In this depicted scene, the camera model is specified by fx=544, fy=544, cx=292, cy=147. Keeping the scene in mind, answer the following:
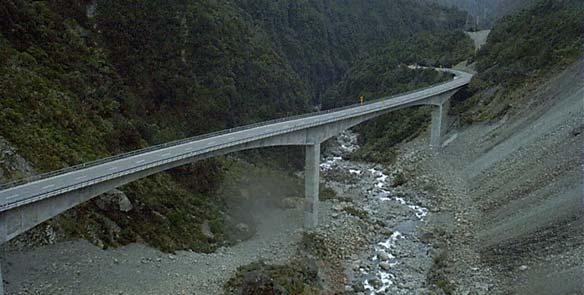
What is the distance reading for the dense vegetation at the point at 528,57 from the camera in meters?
60.5

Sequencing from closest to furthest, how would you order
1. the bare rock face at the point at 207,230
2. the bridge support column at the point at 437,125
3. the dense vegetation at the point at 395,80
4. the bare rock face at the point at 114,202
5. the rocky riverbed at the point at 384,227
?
the bare rock face at the point at 114,202
the rocky riverbed at the point at 384,227
the bare rock face at the point at 207,230
the bridge support column at the point at 437,125
the dense vegetation at the point at 395,80

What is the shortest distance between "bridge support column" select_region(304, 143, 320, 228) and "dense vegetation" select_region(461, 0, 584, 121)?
1092 inches

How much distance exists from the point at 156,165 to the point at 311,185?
1490cm

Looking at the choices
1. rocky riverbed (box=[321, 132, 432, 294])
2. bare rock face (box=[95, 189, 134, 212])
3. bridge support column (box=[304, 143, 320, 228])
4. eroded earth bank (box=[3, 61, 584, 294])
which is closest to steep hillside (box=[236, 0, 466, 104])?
rocky riverbed (box=[321, 132, 432, 294])

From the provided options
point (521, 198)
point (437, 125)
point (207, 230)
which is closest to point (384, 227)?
point (521, 198)

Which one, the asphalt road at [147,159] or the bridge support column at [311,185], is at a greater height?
the asphalt road at [147,159]

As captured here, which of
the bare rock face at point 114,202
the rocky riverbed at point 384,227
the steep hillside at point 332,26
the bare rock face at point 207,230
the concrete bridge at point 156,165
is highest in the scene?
the concrete bridge at point 156,165

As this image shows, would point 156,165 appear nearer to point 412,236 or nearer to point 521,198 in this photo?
point 412,236

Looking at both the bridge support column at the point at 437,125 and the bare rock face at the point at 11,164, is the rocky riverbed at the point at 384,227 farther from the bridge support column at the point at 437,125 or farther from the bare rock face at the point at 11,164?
the bare rock face at the point at 11,164

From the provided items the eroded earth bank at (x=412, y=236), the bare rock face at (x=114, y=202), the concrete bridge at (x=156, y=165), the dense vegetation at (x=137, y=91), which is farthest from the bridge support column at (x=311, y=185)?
the bare rock face at (x=114, y=202)

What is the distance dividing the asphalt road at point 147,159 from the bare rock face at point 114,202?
9.97ft

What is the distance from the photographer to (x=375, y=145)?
72.0m

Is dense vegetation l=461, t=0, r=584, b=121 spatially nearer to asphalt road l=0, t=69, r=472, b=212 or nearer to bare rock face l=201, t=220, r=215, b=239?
asphalt road l=0, t=69, r=472, b=212

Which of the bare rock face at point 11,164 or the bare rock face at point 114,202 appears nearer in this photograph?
the bare rock face at point 11,164
